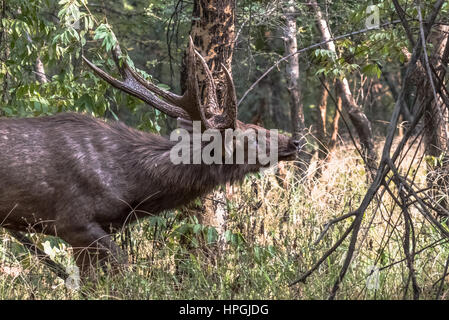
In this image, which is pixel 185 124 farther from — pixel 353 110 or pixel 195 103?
pixel 353 110

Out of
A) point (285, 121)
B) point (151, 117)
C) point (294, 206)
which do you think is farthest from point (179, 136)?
point (285, 121)

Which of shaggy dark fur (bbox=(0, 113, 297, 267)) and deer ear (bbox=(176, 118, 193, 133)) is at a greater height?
deer ear (bbox=(176, 118, 193, 133))

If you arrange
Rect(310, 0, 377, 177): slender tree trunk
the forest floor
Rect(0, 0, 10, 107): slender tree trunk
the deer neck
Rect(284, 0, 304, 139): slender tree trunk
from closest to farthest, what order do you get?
1. the forest floor
2. the deer neck
3. Rect(0, 0, 10, 107): slender tree trunk
4. Rect(310, 0, 377, 177): slender tree trunk
5. Rect(284, 0, 304, 139): slender tree trunk

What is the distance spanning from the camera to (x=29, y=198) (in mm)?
6027

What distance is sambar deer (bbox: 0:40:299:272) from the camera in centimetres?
590

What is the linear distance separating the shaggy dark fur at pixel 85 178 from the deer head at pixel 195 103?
62mm

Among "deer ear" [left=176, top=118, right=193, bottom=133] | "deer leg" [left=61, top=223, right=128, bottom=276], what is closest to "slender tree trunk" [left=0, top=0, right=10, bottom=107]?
"deer ear" [left=176, top=118, right=193, bottom=133]

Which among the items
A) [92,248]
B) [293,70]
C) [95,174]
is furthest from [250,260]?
[293,70]

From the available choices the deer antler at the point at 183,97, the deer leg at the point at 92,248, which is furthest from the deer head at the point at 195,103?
the deer leg at the point at 92,248

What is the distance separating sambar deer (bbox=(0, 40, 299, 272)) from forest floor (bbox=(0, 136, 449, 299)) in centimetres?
33

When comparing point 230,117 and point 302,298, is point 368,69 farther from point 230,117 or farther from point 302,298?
point 302,298

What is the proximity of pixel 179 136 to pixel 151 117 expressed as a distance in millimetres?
1093

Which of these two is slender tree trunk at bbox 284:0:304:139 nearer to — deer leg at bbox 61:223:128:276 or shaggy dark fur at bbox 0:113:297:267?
shaggy dark fur at bbox 0:113:297:267

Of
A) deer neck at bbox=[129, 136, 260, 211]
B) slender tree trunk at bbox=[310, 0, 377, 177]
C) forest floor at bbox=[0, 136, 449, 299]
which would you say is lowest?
forest floor at bbox=[0, 136, 449, 299]
